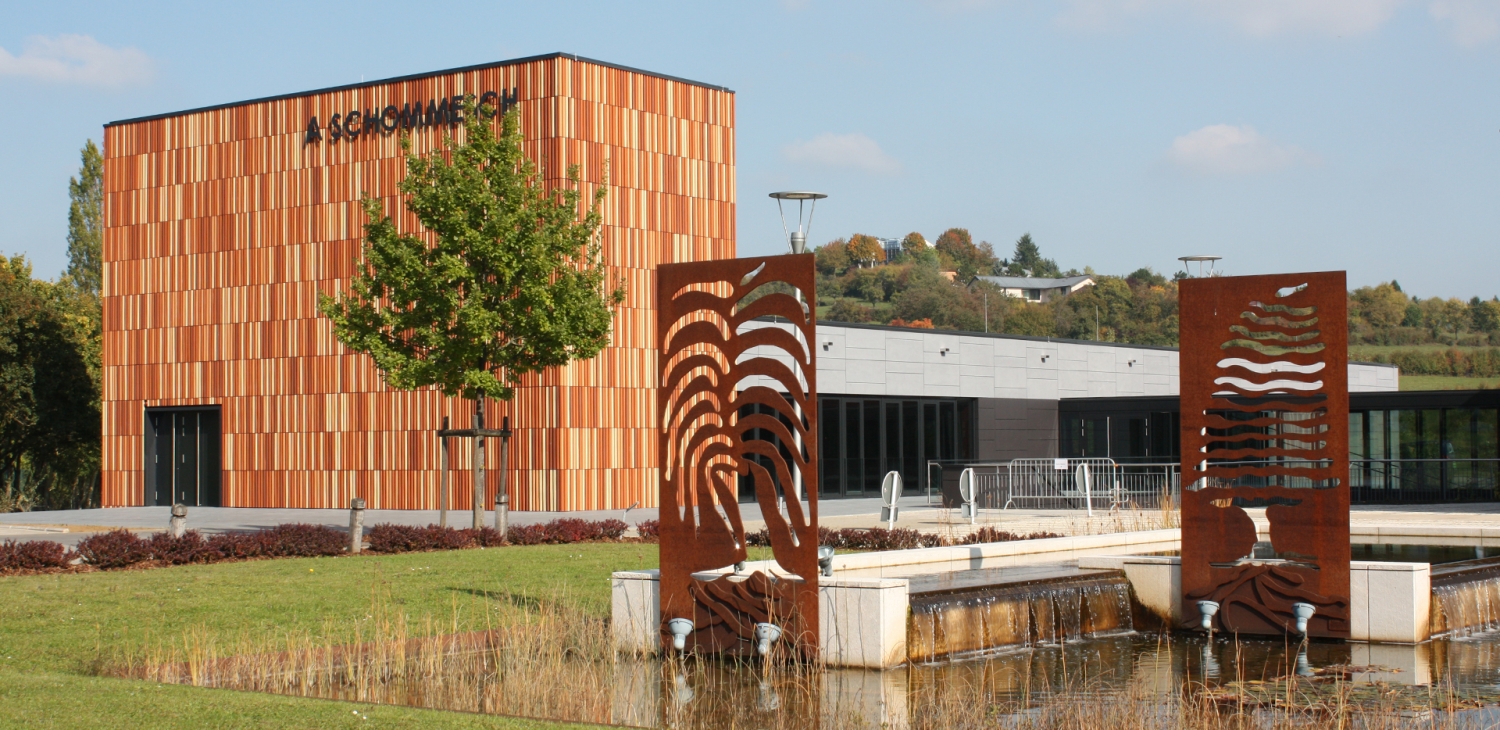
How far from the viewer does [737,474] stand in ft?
34.4

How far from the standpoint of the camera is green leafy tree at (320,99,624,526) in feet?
70.0

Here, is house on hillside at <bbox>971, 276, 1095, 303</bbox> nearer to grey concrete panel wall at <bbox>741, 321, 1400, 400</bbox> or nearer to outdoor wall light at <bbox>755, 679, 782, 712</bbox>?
grey concrete panel wall at <bbox>741, 321, 1400, 400</bbox>

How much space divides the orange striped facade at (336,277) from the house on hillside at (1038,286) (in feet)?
337

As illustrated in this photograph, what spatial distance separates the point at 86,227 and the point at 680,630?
6468 cm

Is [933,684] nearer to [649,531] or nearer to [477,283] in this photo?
[649,531]

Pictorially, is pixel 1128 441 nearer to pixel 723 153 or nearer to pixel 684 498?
pixel 723 153

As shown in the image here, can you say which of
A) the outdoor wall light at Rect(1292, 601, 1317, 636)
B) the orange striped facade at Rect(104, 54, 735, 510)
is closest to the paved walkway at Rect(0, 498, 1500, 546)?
the orange striped facade at Rect(104, 54, 735, 510)

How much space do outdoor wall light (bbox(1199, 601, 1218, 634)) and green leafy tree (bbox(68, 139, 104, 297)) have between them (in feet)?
211

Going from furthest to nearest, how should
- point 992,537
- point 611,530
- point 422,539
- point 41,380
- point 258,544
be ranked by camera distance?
point 41,380 → point 611,530 → point 992,537 → point 422,539 → point 258,544

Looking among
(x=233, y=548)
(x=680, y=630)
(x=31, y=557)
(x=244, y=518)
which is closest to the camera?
(x=680, y=630)

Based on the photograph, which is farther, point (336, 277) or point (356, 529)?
point (336, 277)

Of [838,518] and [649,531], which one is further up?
[649,531]

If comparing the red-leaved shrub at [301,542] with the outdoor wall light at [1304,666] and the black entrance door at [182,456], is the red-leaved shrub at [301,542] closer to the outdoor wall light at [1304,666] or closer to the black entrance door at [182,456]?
the outdoor wall light at [1304,666]

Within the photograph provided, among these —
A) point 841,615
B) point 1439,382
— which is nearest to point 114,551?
point 841,615
